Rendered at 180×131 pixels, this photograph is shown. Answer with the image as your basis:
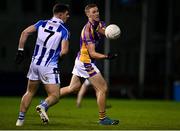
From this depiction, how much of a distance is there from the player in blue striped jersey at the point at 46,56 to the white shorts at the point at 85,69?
1.58 metres

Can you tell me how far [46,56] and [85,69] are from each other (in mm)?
1957

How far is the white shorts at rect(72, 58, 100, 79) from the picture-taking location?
18.5 meters

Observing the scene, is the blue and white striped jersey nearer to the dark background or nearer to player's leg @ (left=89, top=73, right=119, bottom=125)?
player's leg @ (left=89, top=73, right=119, bottom=125)

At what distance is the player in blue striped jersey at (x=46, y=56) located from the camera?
16906mm

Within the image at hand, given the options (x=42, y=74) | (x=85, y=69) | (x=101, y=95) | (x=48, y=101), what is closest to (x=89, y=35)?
(x=85, y=69)

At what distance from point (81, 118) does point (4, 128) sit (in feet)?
16.1

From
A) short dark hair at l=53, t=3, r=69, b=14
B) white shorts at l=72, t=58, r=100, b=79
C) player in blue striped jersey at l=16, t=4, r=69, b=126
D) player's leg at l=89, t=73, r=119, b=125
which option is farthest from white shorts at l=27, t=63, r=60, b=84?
white shorts at l=72, t=58, r=100, b=79

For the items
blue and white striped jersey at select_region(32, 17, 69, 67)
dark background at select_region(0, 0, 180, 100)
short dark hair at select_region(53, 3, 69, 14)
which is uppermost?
short dark hair at select_region(53, 3, 69, 14)

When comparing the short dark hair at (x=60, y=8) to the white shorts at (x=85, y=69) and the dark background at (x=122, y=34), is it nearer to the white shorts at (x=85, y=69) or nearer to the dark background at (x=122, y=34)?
the white shorts at (x=85, y=69)

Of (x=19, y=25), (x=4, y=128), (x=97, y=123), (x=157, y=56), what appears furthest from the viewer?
(x=157, y=56)

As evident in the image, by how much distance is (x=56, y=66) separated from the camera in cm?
1711

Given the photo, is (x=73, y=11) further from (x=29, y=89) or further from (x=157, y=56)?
(x=29, y=89)

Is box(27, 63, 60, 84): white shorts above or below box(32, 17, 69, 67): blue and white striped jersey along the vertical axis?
below

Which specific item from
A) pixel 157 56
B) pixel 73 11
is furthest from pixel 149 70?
pixel 73 11
